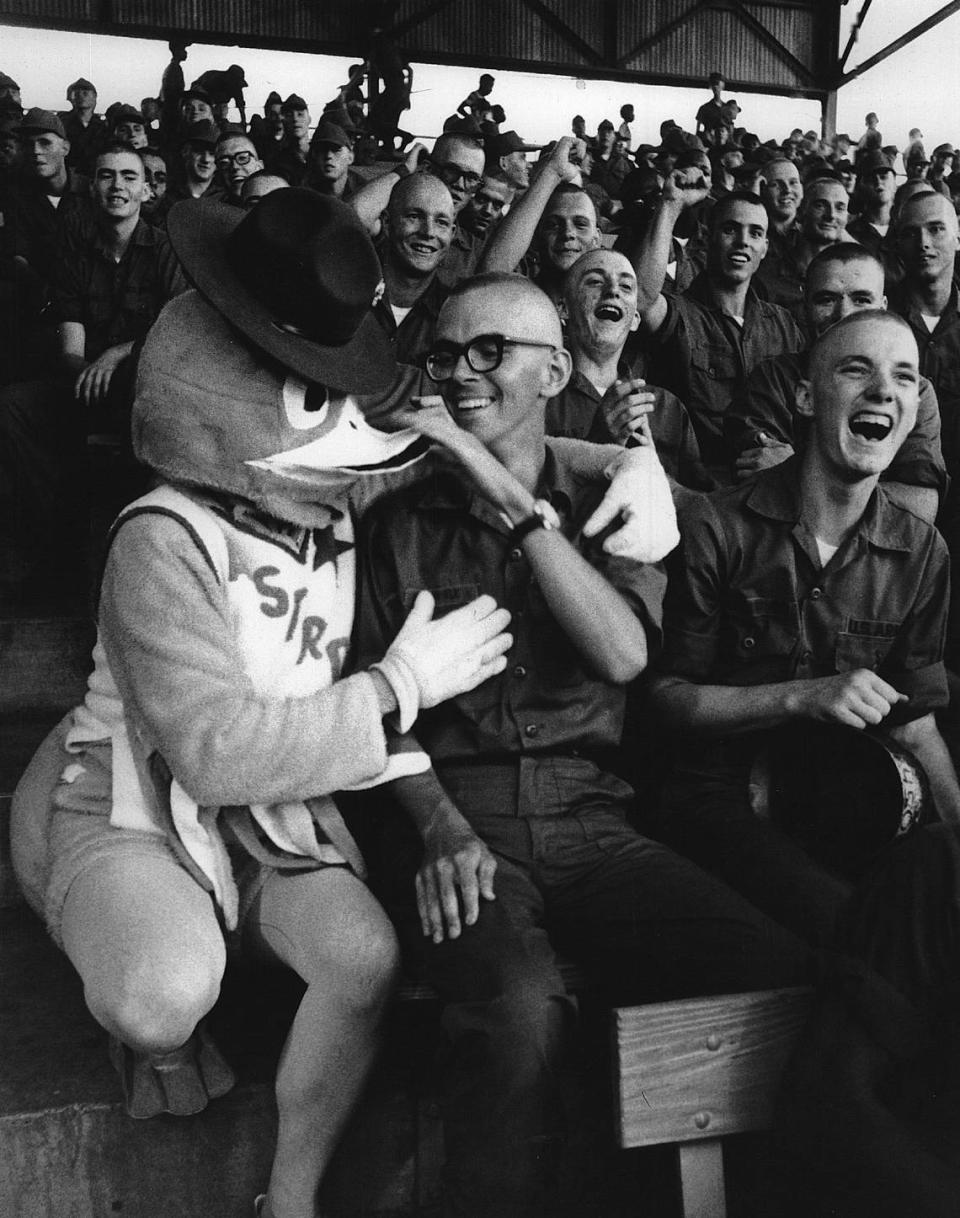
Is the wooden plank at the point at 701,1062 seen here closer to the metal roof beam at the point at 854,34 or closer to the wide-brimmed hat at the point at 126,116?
the wide-brimmed hat at the point at 126,116

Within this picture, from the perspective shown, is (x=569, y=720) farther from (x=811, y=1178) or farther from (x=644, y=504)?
(x=811, y=1178)

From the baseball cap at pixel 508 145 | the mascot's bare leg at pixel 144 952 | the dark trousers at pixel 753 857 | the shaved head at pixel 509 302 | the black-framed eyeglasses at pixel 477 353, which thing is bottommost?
the dark trousers at pixel 753 857

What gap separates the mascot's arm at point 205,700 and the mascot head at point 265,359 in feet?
0.51

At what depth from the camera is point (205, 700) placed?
1900mm

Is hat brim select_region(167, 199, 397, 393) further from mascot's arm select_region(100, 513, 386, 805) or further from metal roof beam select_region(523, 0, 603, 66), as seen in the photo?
metal roof beam select_region(523, 0, 603, 66)

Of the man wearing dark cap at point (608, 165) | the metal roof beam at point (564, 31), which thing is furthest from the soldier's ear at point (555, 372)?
the metal roof beam at point (564, 31)

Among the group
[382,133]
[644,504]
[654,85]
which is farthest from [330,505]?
[654,85]

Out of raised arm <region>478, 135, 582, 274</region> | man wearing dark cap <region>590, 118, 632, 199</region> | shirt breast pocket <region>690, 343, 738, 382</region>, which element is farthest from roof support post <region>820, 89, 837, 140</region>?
raised arm <region>478, 135, 582, 274</region>

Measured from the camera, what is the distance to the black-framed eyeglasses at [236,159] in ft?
26.3

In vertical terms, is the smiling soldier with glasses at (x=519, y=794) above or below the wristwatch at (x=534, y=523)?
below

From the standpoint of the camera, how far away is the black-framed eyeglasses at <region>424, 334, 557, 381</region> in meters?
2.34

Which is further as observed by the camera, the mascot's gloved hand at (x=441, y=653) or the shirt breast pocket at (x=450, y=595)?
the shirt breast pocket at (x=450, y=595)

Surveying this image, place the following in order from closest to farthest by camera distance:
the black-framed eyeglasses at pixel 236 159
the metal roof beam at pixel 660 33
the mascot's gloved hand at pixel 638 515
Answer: the mascot's gloved hand at pixel 638 515 < the black-framed eyeglasses at pixel 236 159 < the metal roof beam at pixel 660 33

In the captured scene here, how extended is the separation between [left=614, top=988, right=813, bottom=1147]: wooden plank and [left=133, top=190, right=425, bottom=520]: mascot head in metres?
1.04
